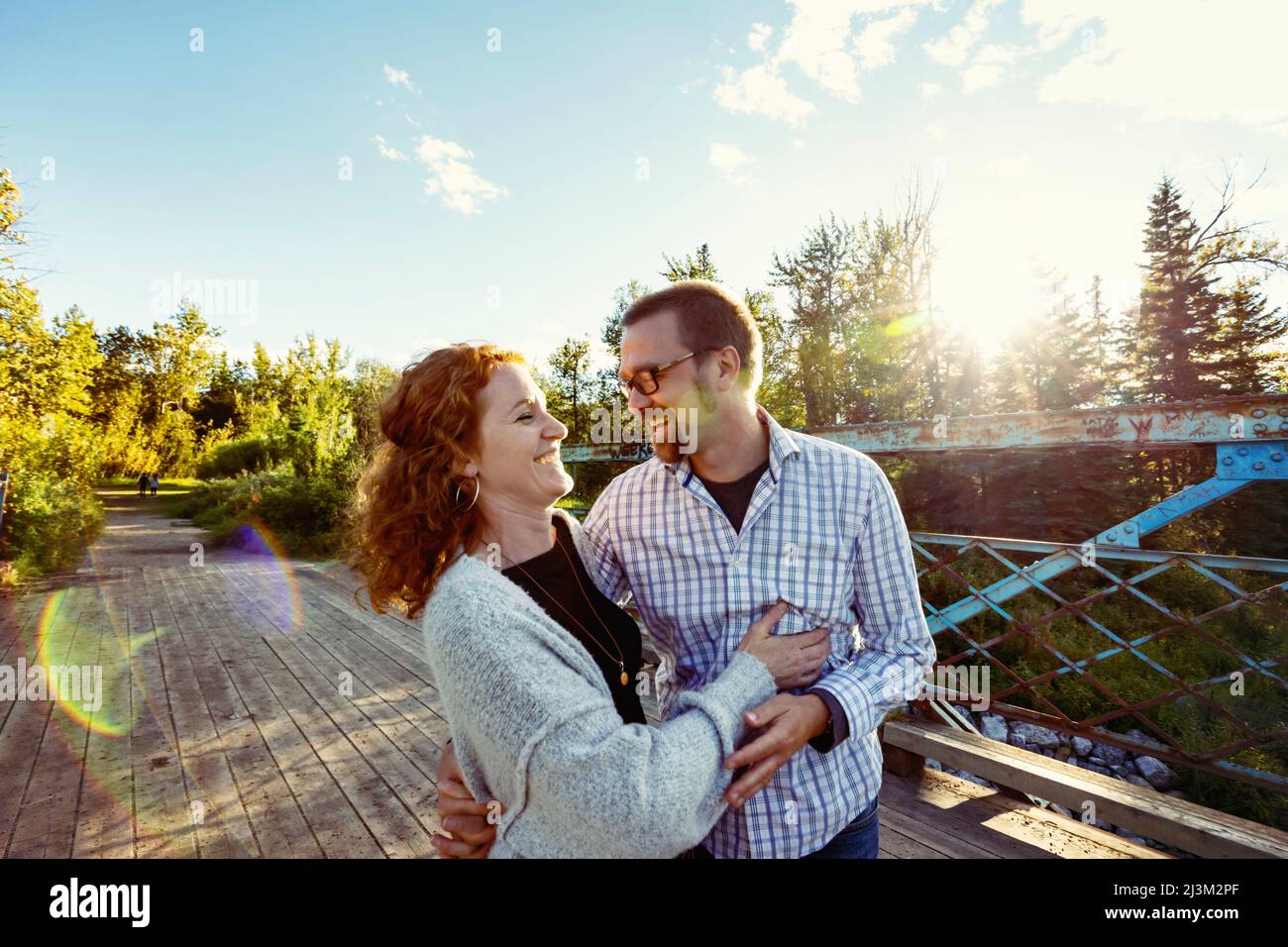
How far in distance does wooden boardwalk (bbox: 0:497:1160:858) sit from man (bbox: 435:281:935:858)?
1.57 metres

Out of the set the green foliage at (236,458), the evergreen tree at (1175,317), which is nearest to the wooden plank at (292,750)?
the green foliage at (236,458)

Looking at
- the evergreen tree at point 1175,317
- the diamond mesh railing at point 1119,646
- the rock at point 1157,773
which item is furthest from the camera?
the evergreen tree at point 1175,317

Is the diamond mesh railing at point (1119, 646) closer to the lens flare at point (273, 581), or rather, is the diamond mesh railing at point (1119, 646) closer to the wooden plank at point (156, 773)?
the wooden plank at point (156, 773)

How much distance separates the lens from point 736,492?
60.1 inches

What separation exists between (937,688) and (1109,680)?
6690 millimetres

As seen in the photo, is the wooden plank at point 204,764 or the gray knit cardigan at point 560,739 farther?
the wooden plank at point 204,764

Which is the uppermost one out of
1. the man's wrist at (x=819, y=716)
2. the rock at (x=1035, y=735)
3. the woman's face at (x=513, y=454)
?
the woman's face at (x=513, y=454)

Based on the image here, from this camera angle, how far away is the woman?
86cm

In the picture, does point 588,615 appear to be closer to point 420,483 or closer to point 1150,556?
point 420,483

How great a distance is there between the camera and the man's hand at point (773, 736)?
96 centimetres

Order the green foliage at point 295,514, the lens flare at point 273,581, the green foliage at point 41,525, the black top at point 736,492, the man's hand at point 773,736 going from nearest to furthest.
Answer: the man's hand at point 773,736 → the black top at point 736,492 → the lens flare at point 273,581 → the green foliage at point 41,525 → the green foliage at point 295,514

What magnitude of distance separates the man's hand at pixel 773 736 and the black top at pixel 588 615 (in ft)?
0.90

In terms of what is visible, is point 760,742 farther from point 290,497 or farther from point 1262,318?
point 1262,318
